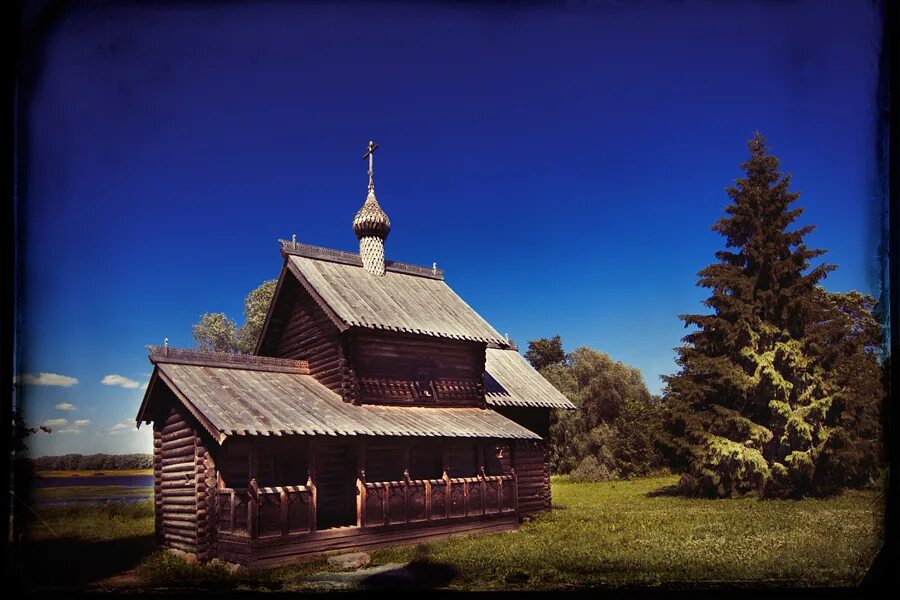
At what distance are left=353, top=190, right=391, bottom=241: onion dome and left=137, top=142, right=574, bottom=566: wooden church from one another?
53 mm

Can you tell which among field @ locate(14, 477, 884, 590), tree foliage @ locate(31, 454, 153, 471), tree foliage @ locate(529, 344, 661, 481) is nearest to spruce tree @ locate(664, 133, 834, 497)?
field @ locate(14, 477, 884, 590)

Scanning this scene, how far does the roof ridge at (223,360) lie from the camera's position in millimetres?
18575

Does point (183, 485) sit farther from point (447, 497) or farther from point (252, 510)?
point (447, 497)

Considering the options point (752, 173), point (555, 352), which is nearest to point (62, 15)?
point (752, 173)

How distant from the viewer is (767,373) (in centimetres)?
2825

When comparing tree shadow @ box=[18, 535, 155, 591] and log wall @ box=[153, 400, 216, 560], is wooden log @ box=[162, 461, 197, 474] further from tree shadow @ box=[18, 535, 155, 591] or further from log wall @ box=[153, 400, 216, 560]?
tree shadow @ box=[18, 535, 155, 591]

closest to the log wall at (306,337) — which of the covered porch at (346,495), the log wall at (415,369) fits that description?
the log wall at (415,369)

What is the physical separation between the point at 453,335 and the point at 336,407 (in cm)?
530

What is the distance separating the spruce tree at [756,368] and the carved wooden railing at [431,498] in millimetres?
11001

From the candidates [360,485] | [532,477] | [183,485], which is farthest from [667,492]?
[183,485]

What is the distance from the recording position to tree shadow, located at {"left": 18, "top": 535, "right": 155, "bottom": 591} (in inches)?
482

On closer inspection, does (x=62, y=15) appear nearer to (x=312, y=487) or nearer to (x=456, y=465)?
(x=312, y=487)

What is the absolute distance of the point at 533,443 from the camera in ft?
77.9

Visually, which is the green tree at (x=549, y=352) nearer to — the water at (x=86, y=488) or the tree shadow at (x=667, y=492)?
the tree shadow at (x=667, y=492)
